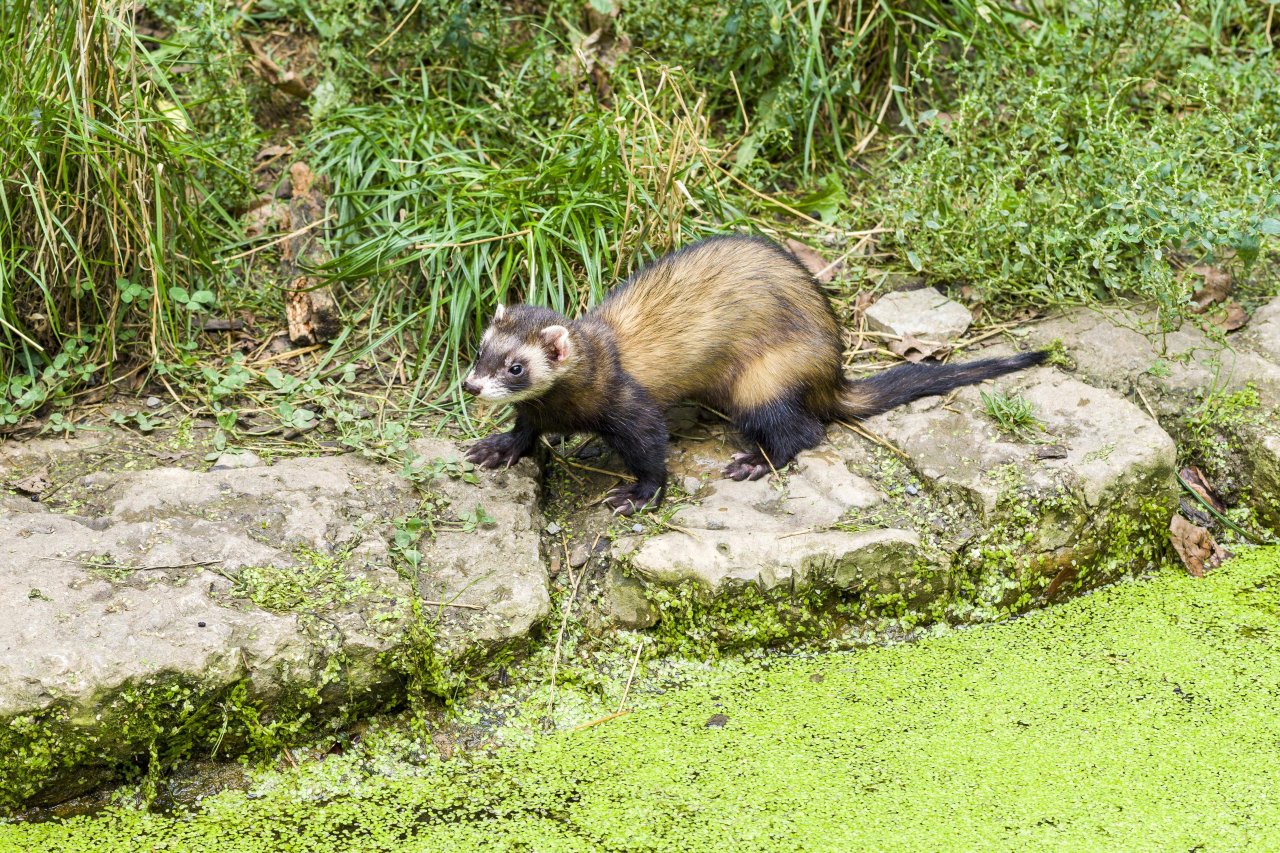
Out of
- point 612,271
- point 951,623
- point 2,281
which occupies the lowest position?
point 951,623

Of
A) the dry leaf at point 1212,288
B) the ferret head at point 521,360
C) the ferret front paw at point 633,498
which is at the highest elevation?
the ferret head at point 521,360

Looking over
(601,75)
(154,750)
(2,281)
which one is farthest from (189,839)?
(601,75)

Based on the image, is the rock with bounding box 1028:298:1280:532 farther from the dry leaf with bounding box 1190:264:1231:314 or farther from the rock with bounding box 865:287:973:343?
the rock with bounding box 865:287:973:343

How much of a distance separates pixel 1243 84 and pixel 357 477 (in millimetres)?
4455

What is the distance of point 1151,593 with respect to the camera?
4.36 meters

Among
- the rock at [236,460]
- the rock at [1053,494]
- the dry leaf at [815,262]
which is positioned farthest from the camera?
the dry leaf at [815,262]

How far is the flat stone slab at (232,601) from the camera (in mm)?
3457

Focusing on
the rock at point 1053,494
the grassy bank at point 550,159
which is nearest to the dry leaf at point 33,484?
the grassy bank at point 550,159

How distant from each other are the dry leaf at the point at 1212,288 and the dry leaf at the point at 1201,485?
2.64 feet

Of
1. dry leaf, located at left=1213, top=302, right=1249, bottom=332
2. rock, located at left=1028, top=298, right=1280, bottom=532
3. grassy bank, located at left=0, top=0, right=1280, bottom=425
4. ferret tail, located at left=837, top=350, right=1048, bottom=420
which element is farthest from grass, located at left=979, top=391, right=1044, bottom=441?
dry leaf, located at left=1213, top=302, right=1249, bottom=332

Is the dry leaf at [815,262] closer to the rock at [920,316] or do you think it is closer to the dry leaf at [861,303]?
the dry leaf at [861,303]

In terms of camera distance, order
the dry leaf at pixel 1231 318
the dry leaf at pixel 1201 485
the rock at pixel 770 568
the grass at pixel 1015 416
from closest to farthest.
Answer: the rock at pixel 770 568
the grass at pixel 1015 416
the dry leaf at pixel 1201 485
the dry leaf at pixel 1231 318

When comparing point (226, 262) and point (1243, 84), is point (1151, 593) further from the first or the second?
point (226, 262)

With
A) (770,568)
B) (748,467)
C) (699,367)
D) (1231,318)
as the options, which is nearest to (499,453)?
(699,367)
